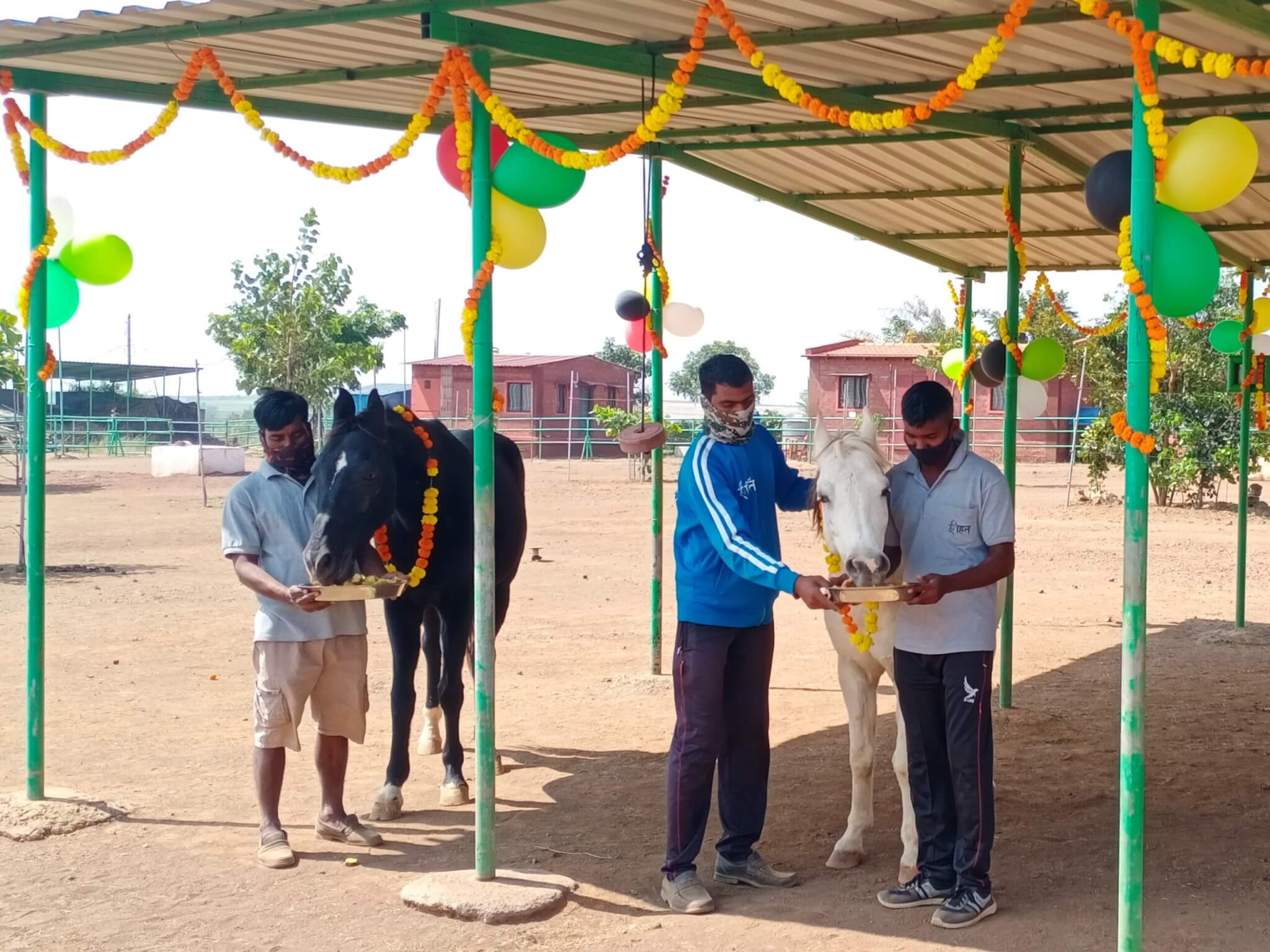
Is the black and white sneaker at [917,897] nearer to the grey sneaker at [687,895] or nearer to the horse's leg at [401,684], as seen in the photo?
the grey sneaker at [687,895]

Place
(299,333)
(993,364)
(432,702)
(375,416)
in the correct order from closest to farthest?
(375,416) → (432,702) → (993,364) → (299,333)

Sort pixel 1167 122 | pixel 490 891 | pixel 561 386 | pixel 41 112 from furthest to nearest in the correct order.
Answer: pixel 561 386
pixel 1167 122
pixel 41 112
pixel 490 891

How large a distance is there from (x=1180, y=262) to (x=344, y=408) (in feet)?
10.9

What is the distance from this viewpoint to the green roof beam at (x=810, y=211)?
839 cm

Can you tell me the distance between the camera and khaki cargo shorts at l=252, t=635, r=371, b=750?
A: 4.99 metres

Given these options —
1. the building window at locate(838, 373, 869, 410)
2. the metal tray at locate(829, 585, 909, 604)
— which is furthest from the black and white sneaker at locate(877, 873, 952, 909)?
the building window at locate(838, 373, 869, 410)

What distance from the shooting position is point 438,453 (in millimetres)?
6102

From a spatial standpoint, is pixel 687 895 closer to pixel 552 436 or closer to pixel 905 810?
pixel 905 810

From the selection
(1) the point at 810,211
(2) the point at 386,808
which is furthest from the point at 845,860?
(1) the point at 810,211

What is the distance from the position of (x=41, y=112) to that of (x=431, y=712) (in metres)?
3.63

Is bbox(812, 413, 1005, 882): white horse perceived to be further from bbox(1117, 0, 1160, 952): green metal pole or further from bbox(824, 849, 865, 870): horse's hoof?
bbox(1117, 0, 1160, 952): green metal pole

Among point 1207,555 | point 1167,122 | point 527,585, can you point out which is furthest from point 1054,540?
point 1167,122

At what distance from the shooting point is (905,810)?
4906mm

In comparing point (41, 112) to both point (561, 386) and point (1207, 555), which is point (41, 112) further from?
point (561, 386)
